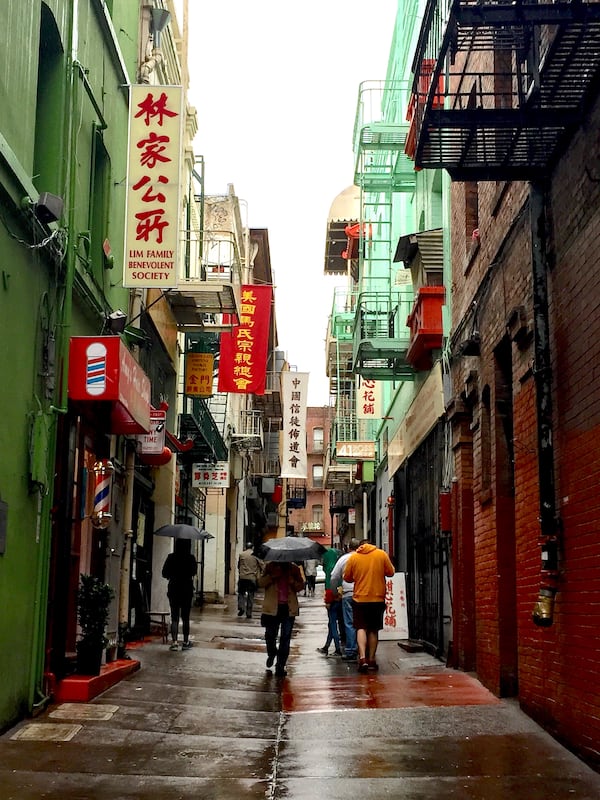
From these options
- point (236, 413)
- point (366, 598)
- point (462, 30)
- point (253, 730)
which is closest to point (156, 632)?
point (366, 598)

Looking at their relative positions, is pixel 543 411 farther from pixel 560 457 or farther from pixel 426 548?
pixel 426 548

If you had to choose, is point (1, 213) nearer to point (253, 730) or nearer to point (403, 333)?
point (253, 730)

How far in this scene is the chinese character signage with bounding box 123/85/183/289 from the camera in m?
12.1

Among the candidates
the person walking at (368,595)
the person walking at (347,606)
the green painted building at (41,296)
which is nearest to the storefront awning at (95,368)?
the green painted building at (41,296)

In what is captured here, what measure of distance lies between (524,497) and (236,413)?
92.7ft

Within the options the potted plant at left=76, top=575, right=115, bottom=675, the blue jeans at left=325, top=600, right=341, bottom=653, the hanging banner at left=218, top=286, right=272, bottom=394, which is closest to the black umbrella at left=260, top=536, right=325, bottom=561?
the blue jeans at left=325, top=600, right=341, bottom=653

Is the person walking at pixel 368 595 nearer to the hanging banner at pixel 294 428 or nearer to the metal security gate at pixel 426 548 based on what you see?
the metal security gate at pixel 426 548

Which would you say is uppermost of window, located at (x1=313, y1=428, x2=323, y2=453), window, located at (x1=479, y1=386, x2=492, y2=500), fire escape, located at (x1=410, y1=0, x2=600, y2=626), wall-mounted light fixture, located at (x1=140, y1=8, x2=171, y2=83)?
window, located at (x1=313, y1=428, x2=323, y2=453)

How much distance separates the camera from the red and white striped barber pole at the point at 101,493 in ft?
38.8

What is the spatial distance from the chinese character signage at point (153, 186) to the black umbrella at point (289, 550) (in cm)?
377

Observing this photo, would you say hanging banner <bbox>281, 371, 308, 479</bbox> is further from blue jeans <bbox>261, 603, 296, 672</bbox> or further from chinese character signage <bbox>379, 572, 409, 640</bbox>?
blue jeans <bbox>261, 603, 296, 672</bbox>

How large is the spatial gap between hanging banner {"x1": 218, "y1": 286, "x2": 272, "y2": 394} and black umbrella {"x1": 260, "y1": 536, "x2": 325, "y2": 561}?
968 cm

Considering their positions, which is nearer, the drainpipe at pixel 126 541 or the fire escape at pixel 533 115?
the fire escape at pixel 533 115

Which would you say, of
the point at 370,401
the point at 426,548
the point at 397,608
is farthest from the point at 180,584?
the point at 370,401
